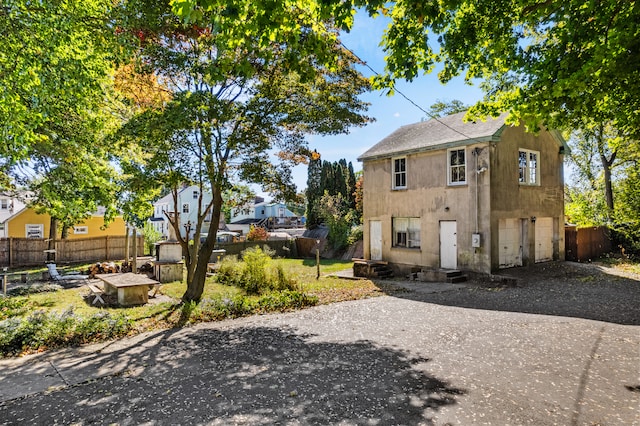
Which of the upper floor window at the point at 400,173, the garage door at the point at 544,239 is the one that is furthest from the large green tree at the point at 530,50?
the garage door at the point at 544,239

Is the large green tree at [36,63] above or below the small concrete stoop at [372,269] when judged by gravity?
above

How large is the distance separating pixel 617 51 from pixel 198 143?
857cm

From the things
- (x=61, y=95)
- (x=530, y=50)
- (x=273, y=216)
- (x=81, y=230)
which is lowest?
(x=81, y=230)

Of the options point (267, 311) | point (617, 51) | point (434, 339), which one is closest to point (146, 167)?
point (267, 311)

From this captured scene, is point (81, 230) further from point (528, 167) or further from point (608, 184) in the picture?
point (608, 184)

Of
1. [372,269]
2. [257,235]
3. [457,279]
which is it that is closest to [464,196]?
[457,279]

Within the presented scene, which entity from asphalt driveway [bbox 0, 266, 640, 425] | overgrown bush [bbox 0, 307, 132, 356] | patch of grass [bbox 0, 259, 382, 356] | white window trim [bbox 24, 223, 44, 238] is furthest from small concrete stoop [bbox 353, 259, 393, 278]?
white window trim [bbox 24, 223, 44, 238]

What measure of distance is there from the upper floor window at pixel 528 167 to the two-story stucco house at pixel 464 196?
1.7 inches

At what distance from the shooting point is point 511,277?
13086 millimetres

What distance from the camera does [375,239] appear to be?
18.1 m

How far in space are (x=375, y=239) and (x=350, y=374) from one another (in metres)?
13.1

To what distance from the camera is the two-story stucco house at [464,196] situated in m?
14.1

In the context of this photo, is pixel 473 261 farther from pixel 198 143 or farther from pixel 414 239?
pixel 198 143

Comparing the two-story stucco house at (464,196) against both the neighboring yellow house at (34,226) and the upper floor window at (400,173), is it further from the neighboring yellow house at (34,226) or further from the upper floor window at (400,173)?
the neighboring yellow house at (34,226)
